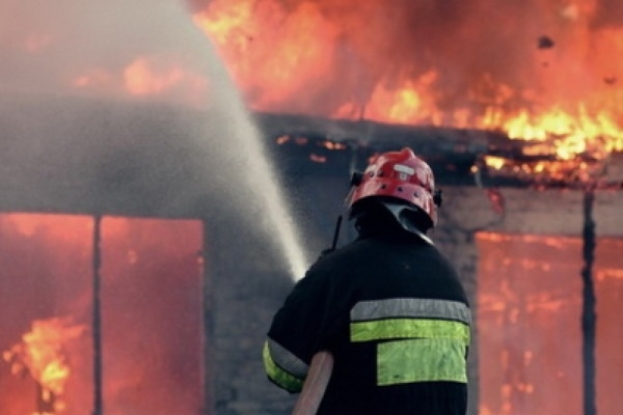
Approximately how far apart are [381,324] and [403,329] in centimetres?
8

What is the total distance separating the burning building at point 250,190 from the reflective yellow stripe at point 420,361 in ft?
12.0

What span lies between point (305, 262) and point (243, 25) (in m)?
2.09

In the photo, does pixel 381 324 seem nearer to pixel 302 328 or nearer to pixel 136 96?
pixel 302 328

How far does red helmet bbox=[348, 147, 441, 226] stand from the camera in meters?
3.57

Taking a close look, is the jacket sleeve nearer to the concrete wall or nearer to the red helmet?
the red helmet

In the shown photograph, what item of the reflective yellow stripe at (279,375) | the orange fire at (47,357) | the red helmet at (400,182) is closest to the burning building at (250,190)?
the orange fire at (47,357)

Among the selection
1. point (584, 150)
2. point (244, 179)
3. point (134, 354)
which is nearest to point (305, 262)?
point (244, 179)

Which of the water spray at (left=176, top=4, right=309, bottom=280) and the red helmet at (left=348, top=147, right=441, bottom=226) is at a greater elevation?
the water spray at (left=176, top=4, right=309, bottom=280)

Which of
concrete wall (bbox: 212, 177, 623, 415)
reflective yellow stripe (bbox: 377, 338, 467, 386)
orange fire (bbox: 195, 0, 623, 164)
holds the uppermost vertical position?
orange fire (bbox: 195, 0, 623, 164)

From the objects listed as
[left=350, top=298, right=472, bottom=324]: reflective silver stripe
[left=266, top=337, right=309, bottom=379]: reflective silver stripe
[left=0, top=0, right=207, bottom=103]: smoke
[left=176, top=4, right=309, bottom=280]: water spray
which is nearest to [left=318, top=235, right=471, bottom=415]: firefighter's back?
[left=350, top=298, right=472, bottom=324]: reflective silver stripe

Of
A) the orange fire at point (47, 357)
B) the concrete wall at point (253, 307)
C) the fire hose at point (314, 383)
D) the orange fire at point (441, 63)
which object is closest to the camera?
the fire hose at point (314, 383)

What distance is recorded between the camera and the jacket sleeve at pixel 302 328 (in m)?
3.33

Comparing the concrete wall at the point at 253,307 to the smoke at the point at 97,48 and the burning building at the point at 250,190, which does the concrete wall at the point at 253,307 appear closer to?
the burning building at the point at 250,190

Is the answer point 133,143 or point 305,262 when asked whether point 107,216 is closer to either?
point 133,143
